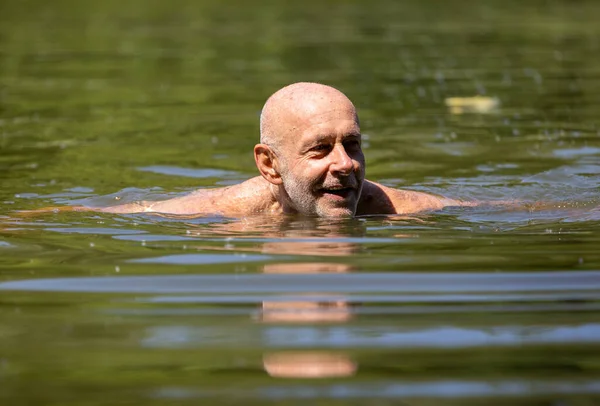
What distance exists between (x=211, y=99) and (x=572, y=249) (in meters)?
9.02

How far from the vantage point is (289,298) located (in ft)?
17.9

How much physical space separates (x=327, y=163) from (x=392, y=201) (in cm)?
103

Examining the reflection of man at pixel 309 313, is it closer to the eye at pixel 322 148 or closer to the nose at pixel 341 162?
the nose at pixel 341 162

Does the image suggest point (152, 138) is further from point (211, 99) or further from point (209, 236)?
point (209, 236)

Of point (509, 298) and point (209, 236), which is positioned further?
point (209, 236)

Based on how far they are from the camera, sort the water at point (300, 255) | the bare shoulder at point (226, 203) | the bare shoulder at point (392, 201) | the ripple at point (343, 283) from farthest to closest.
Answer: the bare shoulder at point (226, 203)
the bare shoulder at point (392, 201)
the ripple at point (343, 283)
the water at point (300, 255)

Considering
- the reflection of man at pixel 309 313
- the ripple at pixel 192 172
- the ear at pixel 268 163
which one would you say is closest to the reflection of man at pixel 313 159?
the ear at pixel 268 163

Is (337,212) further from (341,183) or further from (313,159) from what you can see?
Answer: (313,159)

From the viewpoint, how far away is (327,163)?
7289 mm

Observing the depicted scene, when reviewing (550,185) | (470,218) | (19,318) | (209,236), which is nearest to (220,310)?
(19,318)

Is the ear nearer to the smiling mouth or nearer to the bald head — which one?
the bald head

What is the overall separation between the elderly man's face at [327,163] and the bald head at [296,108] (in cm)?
3

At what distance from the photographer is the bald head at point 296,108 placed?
738 centimetres

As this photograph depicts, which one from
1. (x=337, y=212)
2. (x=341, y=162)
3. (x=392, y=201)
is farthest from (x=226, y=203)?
(x=341, y=162)
